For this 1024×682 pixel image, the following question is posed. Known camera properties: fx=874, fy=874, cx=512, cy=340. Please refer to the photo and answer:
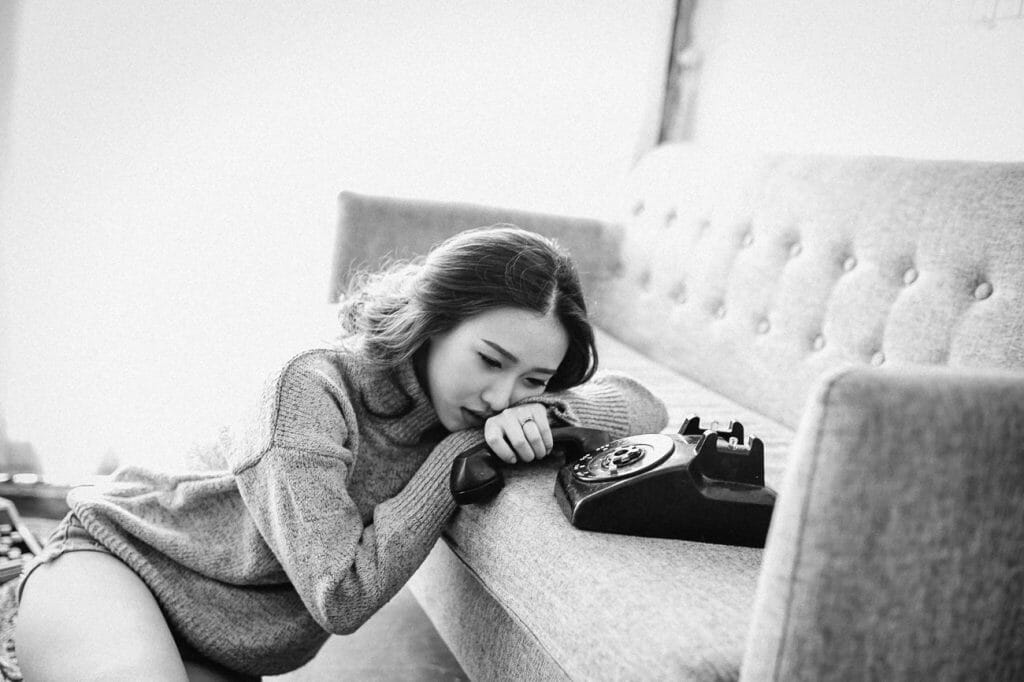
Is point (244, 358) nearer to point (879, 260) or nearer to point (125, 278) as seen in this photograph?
point (125, 278)

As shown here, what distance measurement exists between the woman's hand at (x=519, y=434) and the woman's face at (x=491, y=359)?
0.05 meters

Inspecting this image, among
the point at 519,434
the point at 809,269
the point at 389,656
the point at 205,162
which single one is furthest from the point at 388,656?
the point at 205,162

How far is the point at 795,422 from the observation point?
190 cm

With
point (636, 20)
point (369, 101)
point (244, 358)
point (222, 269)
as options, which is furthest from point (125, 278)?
point (636, 20)

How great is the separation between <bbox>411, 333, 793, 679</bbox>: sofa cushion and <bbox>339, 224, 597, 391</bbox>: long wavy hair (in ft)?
0.78

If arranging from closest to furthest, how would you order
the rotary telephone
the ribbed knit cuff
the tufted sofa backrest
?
the rotary telephone → the ribbed knit cuff → the tufted sofa backrest

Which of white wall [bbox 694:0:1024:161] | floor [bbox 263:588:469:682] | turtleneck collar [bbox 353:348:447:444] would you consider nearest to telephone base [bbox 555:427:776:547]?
turtleneck collar [bbox 353:348:447:444]

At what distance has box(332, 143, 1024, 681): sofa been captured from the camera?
30.4 inches

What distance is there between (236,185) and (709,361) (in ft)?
4.76

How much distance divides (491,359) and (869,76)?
1.56 metres

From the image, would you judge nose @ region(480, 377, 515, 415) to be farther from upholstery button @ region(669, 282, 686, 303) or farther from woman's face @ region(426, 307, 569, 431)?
upholstery button @ region(669, 282, 686, 303)

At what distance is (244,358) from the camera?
7.75ft

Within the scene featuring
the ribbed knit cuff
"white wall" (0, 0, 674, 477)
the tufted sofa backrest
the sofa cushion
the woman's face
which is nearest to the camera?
the sofa cushion

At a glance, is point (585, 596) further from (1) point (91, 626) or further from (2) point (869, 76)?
(2) point (869, 76)
